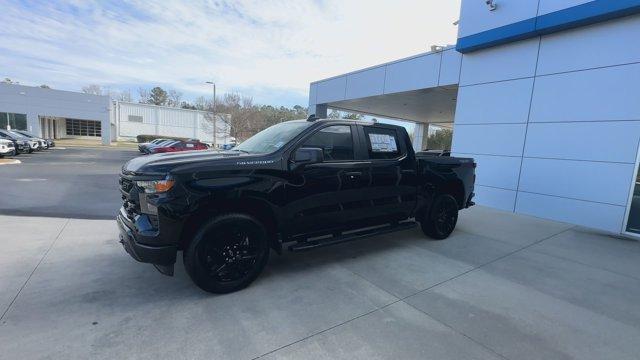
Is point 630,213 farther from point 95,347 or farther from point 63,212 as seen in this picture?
point 63,212

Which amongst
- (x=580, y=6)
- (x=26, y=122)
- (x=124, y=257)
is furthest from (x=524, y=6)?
(x=26, y=122)

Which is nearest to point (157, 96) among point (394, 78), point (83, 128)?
point (83, 128)

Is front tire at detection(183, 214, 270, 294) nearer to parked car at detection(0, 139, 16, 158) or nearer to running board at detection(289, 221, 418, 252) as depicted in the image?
running board at detection(289, 221, 418, 252)

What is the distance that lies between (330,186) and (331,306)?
148 cm

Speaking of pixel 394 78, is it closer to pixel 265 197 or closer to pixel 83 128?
pixel 265 197

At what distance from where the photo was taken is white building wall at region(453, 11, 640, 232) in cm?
707

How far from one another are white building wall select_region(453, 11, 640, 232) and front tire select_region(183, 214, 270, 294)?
7738mm

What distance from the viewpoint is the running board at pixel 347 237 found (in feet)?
13.4

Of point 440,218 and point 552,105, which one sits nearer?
point 440,218

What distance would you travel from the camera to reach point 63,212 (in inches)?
271

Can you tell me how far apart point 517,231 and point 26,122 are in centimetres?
5013

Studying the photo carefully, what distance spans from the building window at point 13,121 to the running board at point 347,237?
1921 inches

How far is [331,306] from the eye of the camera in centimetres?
345

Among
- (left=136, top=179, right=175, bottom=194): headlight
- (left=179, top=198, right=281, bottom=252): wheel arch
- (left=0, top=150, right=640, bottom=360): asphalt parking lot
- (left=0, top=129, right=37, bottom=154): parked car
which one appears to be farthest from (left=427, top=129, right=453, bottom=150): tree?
(left=136, top=179, right=175, bottom=194): headlight
